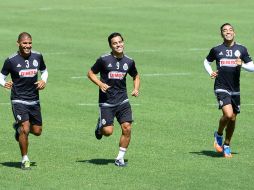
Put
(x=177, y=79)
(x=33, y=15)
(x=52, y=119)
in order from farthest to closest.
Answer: (x=33, y=15) < (x=177, y=79) < (x=52, y=119)

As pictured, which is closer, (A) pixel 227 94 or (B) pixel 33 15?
(A) pixel 227 94

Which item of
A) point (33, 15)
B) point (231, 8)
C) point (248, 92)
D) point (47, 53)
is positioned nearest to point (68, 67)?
point (47, 53)

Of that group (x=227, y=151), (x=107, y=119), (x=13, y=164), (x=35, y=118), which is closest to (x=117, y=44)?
A: (x=107, y=119)

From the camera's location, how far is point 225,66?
1900cm

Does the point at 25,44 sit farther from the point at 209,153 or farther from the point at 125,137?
the point at 209,153

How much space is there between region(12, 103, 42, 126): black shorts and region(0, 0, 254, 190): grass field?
0.82 meters

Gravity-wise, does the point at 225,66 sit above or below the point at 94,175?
above

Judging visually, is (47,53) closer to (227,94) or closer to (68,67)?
(68,67)

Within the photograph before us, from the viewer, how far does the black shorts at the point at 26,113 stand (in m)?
17.6

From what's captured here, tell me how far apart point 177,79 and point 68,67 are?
13.0ft

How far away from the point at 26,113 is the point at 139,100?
849 centimetres

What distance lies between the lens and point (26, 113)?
17.7 m

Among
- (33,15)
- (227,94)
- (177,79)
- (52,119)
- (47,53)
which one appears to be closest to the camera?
(227,94)

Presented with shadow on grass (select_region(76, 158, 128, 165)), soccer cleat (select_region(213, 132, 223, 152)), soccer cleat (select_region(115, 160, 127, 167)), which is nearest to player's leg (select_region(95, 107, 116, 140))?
shadow on grass (select_region(76, 158, 128, 165))
